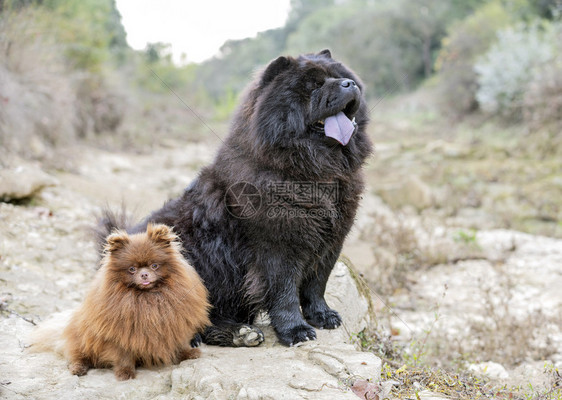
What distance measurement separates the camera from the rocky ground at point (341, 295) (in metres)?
3.16

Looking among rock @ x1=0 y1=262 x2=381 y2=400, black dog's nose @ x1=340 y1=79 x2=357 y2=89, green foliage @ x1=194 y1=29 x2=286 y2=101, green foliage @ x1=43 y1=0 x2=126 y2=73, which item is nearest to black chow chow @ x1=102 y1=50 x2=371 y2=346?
black dog's nose @ x1=340 y1=79 x2=357 y2=89

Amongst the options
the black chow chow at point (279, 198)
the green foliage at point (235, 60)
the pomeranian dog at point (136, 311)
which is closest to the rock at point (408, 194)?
the black chow chow at point (279, 198)

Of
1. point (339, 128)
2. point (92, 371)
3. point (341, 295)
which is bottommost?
point (92, 371)

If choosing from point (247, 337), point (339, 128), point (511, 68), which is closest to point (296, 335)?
point (247, 337)

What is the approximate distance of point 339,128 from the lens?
12.1 ft

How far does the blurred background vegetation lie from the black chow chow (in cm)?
79

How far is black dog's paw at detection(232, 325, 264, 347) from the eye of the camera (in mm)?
3734

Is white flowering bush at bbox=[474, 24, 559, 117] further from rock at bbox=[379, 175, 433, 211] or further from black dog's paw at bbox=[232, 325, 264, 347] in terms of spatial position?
black dog's paw at bbox=[232, 325, 264, 347]

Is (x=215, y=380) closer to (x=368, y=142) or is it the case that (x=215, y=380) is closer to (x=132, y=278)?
(x=132, y=278)

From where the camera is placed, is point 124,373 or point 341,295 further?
point 341,295

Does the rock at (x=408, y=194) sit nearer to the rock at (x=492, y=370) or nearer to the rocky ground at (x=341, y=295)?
the rocky ground at (x=341, y=295)

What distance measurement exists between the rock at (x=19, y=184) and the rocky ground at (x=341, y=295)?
20 mm

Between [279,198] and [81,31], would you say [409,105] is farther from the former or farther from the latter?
[279,198]

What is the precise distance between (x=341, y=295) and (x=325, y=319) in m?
0.58
